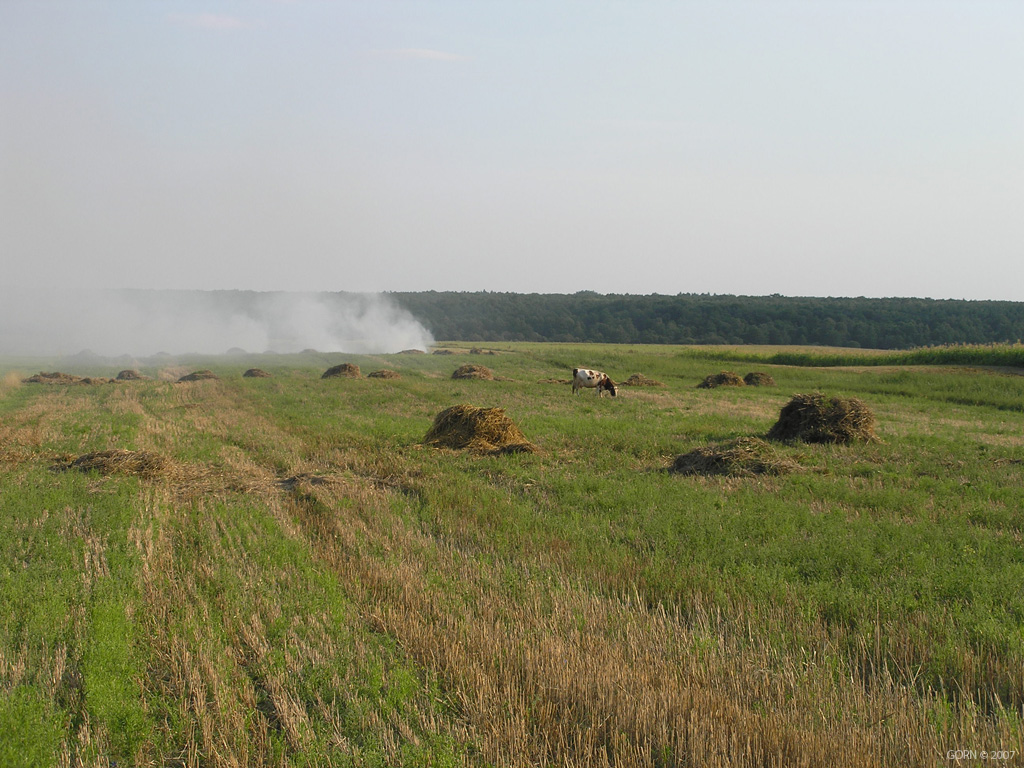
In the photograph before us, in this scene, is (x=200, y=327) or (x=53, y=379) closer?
(x=53, y=379)

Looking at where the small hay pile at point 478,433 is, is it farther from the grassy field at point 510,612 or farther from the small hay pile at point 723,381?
the small hay pile at point 723,381

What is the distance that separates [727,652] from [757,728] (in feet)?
3.84

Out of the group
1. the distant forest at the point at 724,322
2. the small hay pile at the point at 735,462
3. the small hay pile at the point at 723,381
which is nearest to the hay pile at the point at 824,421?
the small hay pile at the point at 735,462

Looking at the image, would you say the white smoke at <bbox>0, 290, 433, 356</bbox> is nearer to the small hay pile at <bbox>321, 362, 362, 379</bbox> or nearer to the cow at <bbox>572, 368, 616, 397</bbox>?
the small hay pile at <bbox>321, 362, 362, 379</bbox>

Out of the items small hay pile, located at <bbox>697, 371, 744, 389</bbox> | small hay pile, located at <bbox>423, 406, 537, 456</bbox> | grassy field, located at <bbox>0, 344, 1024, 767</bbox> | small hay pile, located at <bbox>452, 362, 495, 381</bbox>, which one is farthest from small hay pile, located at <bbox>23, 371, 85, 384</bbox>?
small hay pile, located at <bbox>697, 371, 744, 389</bbox>

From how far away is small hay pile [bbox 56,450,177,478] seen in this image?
1240cm

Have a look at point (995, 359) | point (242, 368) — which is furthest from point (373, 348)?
point (995, 359)

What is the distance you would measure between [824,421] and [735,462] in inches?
193

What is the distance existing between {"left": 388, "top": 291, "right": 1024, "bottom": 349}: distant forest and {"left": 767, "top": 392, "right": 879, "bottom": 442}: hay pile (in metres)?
91.3

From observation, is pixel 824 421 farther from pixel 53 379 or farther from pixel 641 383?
pixel 53 379

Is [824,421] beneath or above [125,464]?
above

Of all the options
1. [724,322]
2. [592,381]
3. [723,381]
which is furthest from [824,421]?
[724,322]

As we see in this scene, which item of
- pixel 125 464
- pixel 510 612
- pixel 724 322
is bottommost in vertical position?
pixel 125 464

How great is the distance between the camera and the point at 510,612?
20.2 feet
